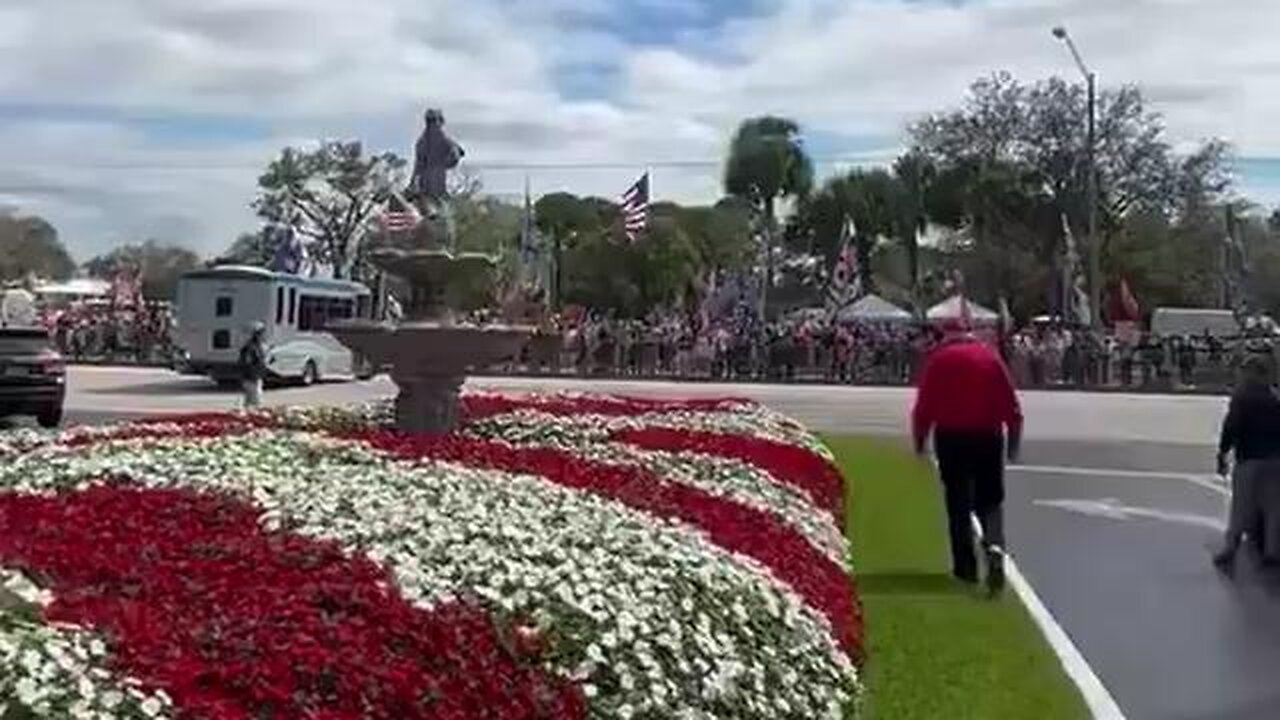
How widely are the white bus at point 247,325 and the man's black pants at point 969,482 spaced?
31.8 meters

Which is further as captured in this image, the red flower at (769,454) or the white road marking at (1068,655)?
the red flower at (769,454)

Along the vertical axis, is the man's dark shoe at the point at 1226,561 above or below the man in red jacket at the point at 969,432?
below

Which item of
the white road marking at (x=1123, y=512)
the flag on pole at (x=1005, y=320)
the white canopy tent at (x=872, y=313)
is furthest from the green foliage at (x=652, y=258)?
the white road marking at (x=1123, y=512)

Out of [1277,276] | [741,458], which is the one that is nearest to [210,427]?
[741,458]

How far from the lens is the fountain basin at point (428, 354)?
15.0 m

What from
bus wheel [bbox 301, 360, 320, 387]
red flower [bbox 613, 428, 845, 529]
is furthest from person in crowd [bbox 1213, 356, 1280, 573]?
bus wheel [bbox 301, 360, 320, 387]

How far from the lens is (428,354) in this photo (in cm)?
1503

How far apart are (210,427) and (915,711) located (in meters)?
7.37

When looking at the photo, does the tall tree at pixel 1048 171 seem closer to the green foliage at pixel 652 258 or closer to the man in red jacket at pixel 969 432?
the green foliage at pixel 652 258

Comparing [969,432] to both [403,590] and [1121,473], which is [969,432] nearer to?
[403,590]

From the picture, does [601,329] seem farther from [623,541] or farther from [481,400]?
[623,541]

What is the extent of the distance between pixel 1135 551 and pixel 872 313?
53.9 m

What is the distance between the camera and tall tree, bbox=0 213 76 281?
4006 inches

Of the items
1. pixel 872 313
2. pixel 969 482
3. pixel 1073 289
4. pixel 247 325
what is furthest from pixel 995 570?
pixel 872 313
